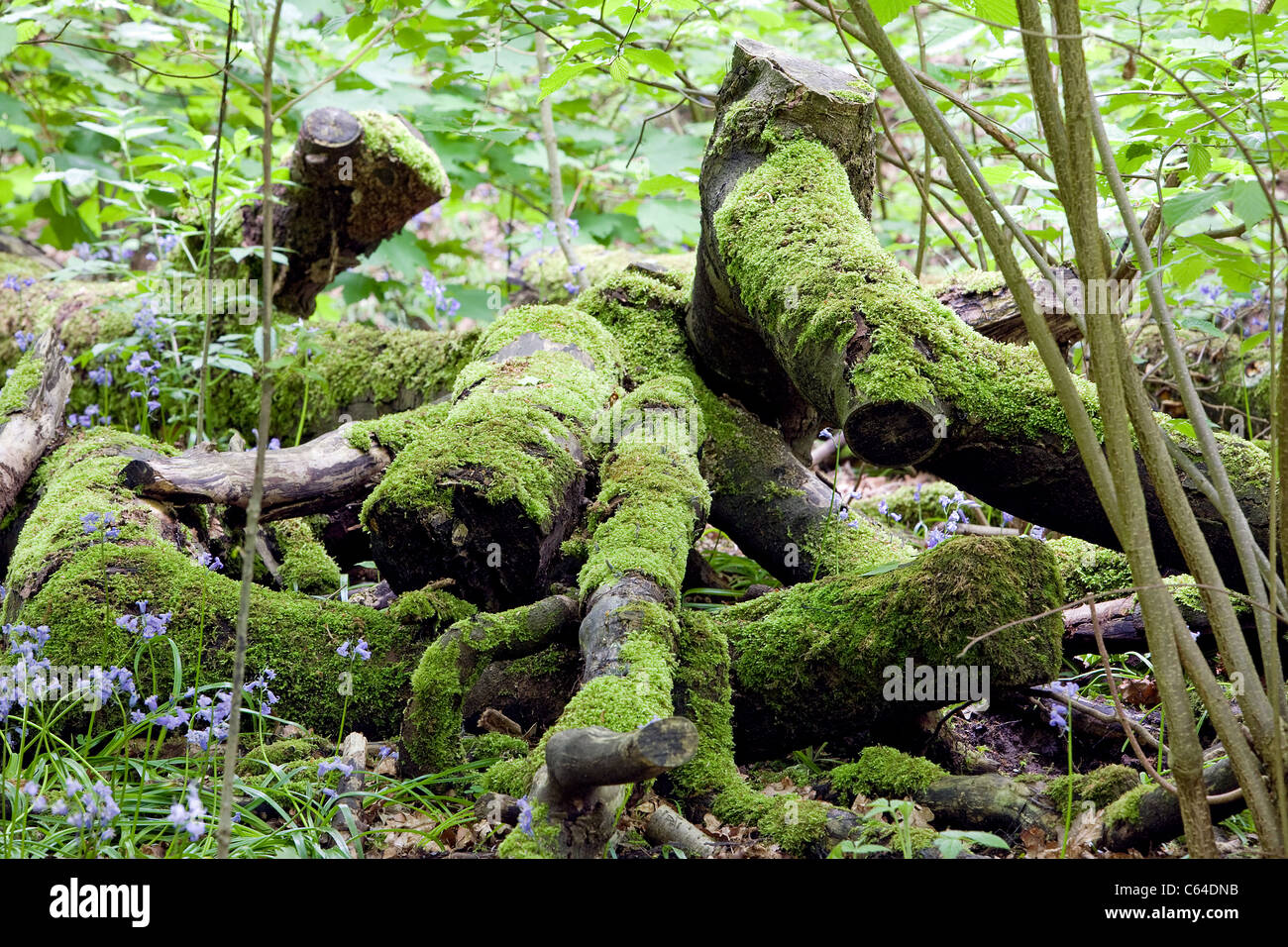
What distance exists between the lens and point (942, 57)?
33.0 feet

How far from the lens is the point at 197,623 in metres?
2.74

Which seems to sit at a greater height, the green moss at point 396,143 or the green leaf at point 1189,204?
the green moss at point 396,143

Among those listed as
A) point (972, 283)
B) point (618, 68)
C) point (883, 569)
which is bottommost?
point (883, 569)

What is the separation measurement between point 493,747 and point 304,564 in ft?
4.63

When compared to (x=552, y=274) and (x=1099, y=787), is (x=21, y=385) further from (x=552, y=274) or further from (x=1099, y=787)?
(x=1099, y=787)

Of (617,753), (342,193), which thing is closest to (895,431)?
(617,753)

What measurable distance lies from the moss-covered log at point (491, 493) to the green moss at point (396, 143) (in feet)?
6.13

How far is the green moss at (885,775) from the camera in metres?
2.35

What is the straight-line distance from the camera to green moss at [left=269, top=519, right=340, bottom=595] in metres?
3.58

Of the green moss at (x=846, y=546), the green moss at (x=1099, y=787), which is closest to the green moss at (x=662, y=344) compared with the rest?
the green moss at (x=846, y=546)

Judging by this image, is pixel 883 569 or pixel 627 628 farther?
pixel 883 569

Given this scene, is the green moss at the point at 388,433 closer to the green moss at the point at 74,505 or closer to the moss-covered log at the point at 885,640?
the green moss at the point at 74,505
